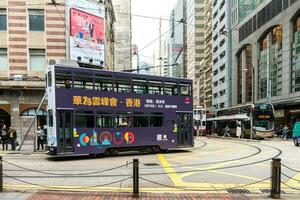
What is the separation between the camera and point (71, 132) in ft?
60.5

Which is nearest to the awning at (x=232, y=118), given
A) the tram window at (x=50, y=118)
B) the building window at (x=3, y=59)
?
the building window at (x=3, y=59)

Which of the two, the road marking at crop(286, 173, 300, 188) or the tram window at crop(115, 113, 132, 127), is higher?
the tram window at crop(115, 113, 132, 127)

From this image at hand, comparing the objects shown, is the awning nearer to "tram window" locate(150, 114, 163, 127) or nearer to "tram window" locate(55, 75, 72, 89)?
"tram window" locate(150, 114, 163, 127)

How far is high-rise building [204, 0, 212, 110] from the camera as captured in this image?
4510 inches

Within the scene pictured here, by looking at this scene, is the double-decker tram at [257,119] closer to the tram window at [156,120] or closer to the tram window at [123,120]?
the tram window at [156,120]

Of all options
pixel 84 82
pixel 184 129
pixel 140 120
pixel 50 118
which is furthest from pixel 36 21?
pixel 184 129

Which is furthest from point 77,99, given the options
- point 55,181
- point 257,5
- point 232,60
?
point 232,60

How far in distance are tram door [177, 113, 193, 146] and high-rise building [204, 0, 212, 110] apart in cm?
9142

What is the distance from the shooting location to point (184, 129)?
2294 cm

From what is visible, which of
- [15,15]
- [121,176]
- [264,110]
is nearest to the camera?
[121,176]

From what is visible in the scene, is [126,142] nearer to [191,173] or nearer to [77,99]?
[77,99]

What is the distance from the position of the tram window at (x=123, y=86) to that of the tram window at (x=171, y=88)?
2486 millimetres

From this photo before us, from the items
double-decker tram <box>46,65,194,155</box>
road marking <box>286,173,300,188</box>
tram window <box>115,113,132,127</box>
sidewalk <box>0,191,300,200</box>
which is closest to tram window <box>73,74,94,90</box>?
double-decker tram <box>46,65,194,155</box>

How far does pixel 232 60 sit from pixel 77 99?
69028mm
